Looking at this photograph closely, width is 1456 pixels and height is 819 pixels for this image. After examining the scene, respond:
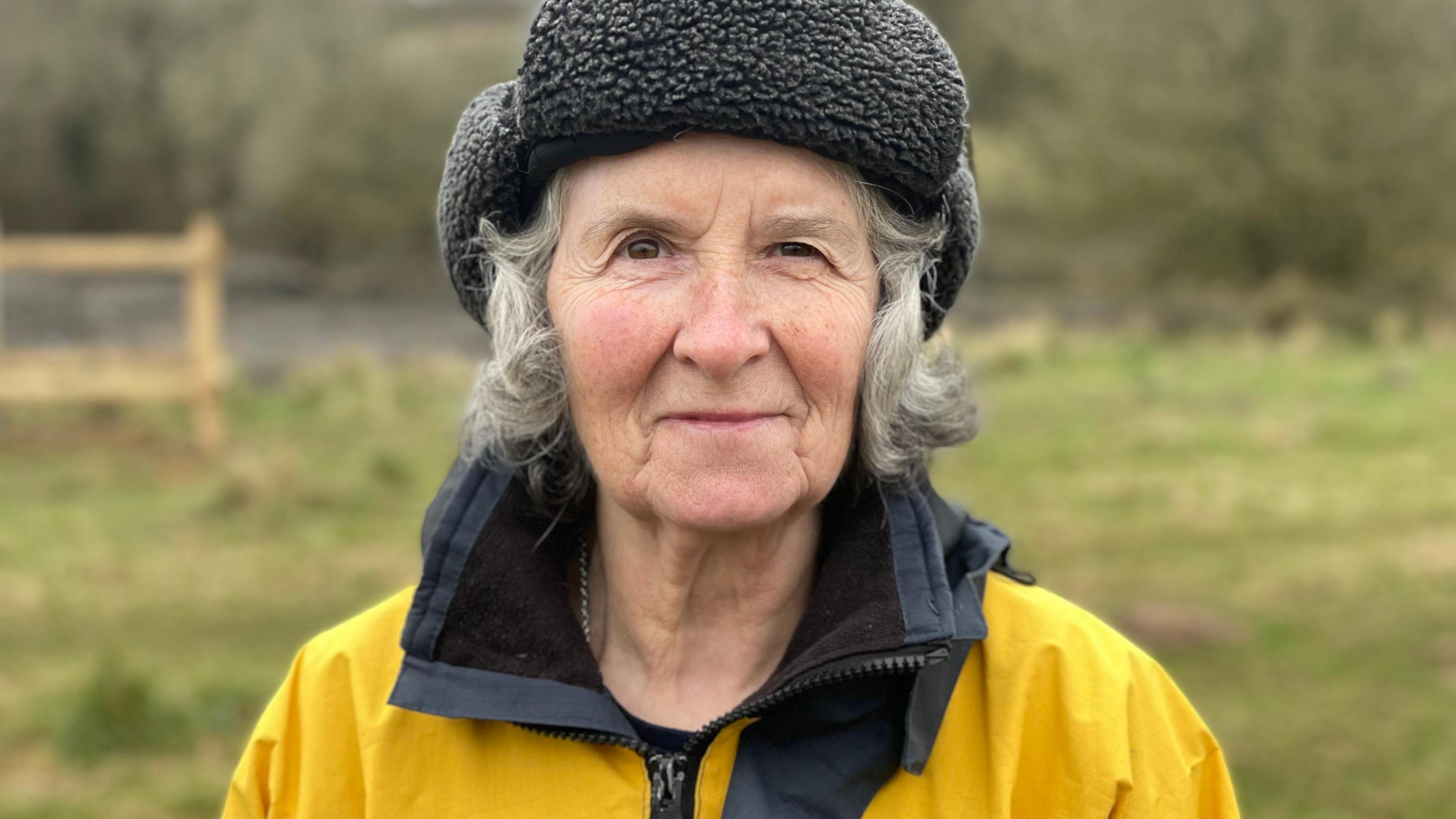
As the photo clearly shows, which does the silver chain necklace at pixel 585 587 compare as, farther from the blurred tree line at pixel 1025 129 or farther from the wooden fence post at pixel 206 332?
the blurred tree line at pixel 1025 129

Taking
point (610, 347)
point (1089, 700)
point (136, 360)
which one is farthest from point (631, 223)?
point (136, 360)

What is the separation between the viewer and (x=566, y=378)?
1.85 m

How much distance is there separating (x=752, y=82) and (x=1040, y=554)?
5.28m

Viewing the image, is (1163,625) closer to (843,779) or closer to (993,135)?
(843,779)

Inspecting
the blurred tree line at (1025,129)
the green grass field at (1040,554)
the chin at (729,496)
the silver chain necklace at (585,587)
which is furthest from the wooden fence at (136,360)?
the chin at (729,496)

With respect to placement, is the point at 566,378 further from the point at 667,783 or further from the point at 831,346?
the point at 667,783

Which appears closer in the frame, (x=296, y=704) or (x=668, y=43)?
(x=668, y=43)

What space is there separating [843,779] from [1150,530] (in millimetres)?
5579

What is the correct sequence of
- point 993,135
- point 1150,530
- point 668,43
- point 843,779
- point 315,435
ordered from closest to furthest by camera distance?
point 668,43, point 843,779, point 1150,530, point 315,435, point 993,135

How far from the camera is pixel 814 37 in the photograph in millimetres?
1536

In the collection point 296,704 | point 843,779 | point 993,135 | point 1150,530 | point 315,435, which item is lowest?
point 843,779

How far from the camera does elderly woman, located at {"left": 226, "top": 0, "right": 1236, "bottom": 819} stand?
5.16 feet

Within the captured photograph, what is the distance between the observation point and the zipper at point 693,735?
161 centimetres

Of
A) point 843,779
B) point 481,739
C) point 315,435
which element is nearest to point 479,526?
point 481,739
